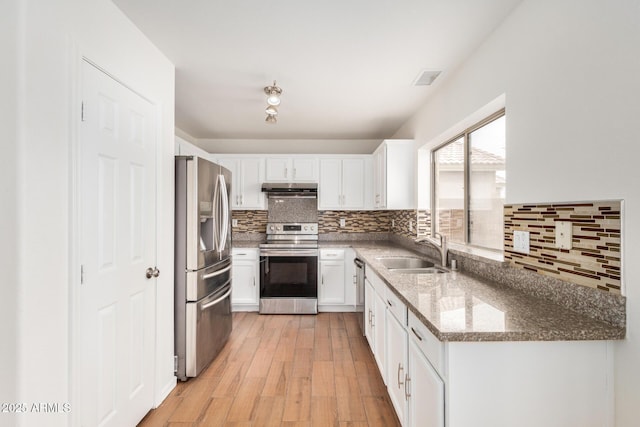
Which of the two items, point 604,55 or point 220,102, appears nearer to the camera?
point 604,55

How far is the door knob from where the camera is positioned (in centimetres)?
194

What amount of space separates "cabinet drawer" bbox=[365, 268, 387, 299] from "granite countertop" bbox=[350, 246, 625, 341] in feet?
1.09

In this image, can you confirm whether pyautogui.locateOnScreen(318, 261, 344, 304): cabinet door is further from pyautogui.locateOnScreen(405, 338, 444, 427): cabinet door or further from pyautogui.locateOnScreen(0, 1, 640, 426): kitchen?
pyautogui.locateOnScreen(0, 1, 640, 426): kitchen

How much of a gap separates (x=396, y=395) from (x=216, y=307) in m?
1.65


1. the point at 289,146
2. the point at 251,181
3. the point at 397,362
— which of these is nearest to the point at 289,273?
the point at 251,181

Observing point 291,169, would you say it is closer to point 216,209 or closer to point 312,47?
point 216,209

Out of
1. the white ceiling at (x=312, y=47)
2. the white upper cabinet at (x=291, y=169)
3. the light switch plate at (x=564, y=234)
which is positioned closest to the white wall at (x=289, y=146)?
the white upper cabinet at (x=291, y=169)

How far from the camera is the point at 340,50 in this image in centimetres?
206

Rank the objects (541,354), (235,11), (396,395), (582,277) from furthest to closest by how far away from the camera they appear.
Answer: (396,395)
(235,11)
(582,277)
(541,354)

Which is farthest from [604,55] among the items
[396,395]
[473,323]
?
[396,395]

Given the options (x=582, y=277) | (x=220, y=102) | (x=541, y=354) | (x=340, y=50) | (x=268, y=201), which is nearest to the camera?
(x=541, y=354)

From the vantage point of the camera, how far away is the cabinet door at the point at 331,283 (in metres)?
3.98

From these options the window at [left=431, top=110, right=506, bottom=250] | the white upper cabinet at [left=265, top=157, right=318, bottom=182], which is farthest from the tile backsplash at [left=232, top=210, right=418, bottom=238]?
the window at [left=431, top=110, right=506, bottom=250]

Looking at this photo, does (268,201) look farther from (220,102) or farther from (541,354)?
(541,354)
